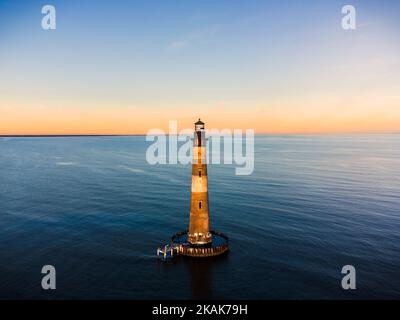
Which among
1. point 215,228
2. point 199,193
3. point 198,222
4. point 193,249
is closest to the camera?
point 193,249

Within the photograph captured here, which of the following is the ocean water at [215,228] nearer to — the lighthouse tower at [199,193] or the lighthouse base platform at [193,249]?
the lighthouse base platform at [193,249]

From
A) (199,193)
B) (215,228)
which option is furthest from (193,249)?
(215,228)

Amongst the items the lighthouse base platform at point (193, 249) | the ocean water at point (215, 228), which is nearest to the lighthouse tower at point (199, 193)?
the lighthouse base platform at point (193, 249)

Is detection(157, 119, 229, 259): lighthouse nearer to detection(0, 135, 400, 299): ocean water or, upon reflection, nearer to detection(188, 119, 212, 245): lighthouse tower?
detection(188, 119, 212, 245): lighthouse tower

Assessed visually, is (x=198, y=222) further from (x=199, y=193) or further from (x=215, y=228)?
(x=215, y=228)

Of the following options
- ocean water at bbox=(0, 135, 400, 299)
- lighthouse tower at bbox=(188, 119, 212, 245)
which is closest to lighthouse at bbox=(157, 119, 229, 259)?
lighthouse tower at bbox=(188, 119, 212, 245)
